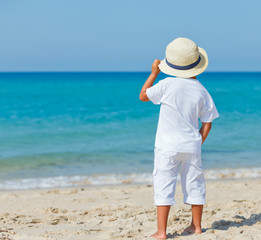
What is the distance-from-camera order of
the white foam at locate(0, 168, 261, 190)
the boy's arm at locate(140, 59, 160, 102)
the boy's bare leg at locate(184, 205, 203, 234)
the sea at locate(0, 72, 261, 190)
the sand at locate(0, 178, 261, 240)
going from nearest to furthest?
the boy's arm at locate(140, 59, 160, 102) → the boy's bare leg at locate(184, 205, 203, 234) → the sand at locate(0, 178, 261, 240) → the white foam at locate(0, 168, 261, 190) → the sea at locate(0, 72, 261, 190)

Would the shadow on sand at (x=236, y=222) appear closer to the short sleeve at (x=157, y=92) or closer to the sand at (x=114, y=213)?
the sand at (x=114, y=213)

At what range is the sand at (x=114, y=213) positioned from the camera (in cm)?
392

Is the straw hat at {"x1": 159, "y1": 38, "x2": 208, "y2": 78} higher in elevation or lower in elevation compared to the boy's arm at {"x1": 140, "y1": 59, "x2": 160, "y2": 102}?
higher

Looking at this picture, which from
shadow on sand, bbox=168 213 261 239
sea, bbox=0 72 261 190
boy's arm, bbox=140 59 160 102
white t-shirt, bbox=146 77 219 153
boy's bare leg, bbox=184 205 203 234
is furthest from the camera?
sea, bbox=0 72 261 190

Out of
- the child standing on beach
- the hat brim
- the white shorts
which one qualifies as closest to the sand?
the white shorts

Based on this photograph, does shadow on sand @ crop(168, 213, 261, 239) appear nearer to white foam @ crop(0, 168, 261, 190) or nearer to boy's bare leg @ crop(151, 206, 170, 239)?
boy's bare leg @ crop(151, 206, 170, 239)

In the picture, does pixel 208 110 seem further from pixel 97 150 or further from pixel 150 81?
pixel 97 150

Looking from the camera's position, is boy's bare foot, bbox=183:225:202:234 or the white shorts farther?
boy's bare foot, bbox=183:225:202:234

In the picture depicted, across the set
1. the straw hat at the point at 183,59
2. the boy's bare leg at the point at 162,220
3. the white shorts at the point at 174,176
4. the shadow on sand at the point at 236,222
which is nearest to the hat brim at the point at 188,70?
the straw hat at the point at 183,59

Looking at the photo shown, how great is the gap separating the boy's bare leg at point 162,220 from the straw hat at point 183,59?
43.9 inches

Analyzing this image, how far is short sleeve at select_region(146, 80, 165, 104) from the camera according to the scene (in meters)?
3.43

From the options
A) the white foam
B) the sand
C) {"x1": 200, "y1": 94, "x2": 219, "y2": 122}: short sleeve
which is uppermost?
{"x1": 200, "y1": 94, "x2": 219, "y2": 122}: short sleeve

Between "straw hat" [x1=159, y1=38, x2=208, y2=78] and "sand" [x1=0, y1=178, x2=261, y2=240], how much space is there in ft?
4.59

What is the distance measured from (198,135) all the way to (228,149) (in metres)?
7.88
